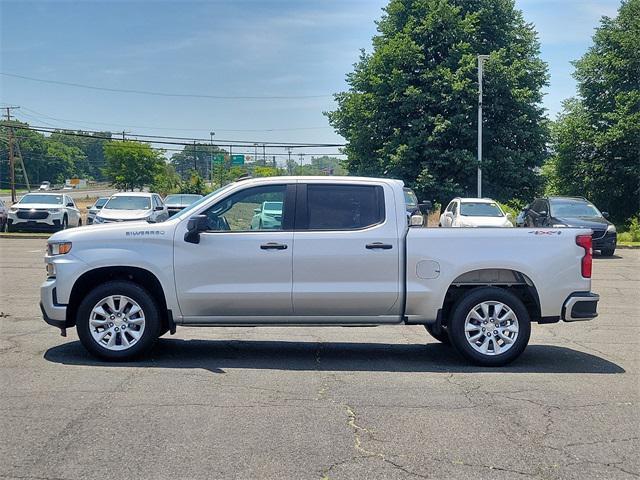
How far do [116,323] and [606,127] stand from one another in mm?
33417

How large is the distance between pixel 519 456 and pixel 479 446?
11.4 inches

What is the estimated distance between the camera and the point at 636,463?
475cm

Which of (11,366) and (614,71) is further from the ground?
(614,71)

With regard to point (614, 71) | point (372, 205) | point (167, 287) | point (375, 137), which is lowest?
point (167, 287)

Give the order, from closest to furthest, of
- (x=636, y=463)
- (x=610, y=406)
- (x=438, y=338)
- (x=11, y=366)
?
(x=636, y=463) < (x=610, y=406) < (x=11, y=366) < (x=438, y=338)

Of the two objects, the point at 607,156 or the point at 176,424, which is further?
the point at 607,156

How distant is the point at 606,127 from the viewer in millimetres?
35781

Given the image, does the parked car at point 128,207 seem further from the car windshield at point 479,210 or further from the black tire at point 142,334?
the black tire at point 142,334

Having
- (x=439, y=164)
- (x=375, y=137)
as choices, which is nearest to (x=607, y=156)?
(x=439, y=164)

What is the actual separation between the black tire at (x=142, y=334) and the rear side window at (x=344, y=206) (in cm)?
186

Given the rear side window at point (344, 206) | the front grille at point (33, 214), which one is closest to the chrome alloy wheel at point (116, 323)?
the rear side window at point (344, 206)

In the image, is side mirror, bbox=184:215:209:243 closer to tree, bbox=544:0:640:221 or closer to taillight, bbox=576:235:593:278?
taillight, bbox=576:235:593:278

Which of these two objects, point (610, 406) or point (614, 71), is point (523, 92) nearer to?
point (614, 71)

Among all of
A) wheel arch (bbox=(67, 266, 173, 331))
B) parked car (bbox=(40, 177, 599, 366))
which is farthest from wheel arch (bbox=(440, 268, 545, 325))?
wheel arch (bbox=(67, 266, 173, 331))
